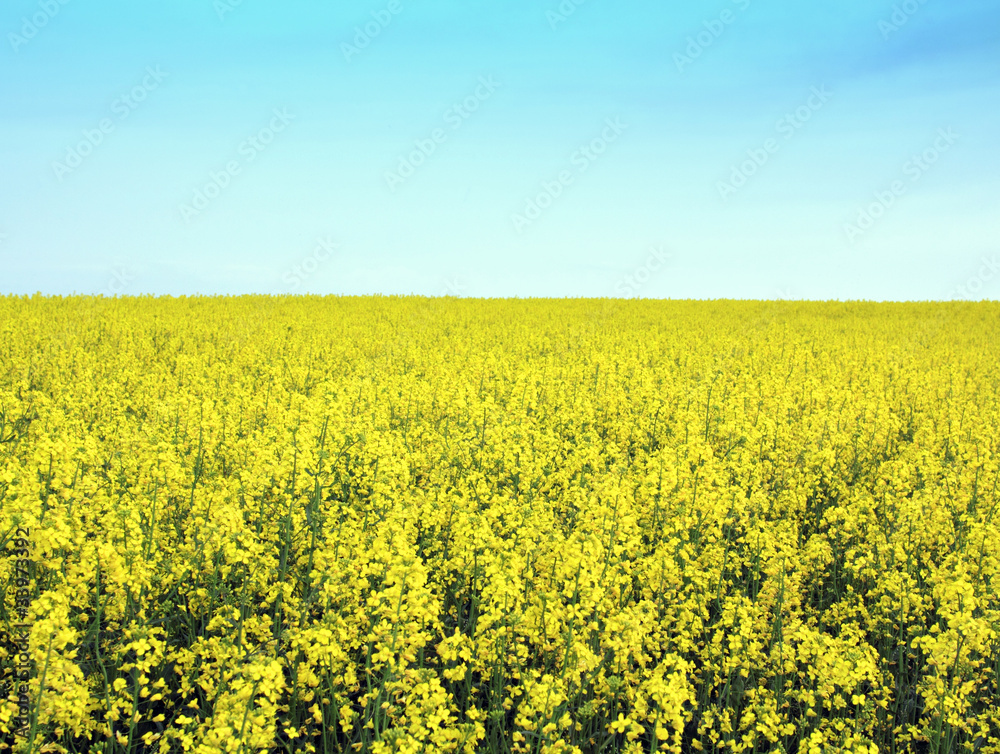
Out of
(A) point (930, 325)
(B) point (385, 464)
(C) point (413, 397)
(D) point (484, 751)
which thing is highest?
(A) point (930, 325)

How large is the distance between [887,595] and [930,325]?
26090 mm

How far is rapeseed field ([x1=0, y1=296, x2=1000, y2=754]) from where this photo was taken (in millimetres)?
3490

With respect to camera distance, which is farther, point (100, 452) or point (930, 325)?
point (930, 325)

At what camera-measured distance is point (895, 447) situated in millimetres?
8859

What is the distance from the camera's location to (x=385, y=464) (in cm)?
517

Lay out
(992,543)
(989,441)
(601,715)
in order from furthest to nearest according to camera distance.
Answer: (989,441)
(992,543)
(601,715)

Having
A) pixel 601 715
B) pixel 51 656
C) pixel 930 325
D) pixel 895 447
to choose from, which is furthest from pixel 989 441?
pixel 930 325

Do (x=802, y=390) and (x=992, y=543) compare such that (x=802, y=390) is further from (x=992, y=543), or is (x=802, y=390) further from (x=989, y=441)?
(x=992, y=543)

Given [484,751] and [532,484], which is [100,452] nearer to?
[532,484]

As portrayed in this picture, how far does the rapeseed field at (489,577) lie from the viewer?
349 centimetres

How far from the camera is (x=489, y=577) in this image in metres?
3.92

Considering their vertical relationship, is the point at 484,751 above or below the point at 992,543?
below

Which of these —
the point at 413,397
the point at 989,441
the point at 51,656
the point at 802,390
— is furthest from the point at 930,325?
the point at 51,656

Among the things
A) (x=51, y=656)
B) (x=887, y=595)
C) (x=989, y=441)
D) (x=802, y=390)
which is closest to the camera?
(x=51, y=656)
